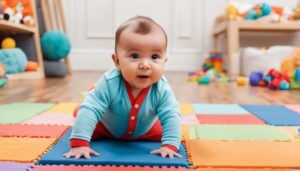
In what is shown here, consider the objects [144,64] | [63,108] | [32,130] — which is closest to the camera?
[144,64]

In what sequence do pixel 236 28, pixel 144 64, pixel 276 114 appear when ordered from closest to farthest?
pixel 144 64, pixel 276 114, pixel 236 28

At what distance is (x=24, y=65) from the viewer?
274 centimetres

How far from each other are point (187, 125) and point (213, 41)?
9.23ft

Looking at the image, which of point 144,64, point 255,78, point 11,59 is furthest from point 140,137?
Result: point 11,59

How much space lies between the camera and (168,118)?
2.75 feet

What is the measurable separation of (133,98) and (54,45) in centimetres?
240

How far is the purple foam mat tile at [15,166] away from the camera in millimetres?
672

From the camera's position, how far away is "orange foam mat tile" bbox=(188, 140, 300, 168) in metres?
0.72

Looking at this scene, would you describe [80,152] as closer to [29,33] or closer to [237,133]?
[237,133]

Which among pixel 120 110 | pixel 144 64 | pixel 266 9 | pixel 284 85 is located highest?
pixel 266 9

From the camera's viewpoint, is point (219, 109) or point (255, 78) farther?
point (255, 78)

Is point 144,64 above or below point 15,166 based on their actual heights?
above

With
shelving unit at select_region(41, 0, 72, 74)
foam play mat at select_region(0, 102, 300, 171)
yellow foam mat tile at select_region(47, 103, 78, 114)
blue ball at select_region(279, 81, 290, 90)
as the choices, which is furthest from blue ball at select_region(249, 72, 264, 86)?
shelving unit at select_region(41, 0, 72, 74)

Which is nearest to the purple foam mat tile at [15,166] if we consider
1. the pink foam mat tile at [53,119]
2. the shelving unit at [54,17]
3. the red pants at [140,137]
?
the red pants at [140,137]
